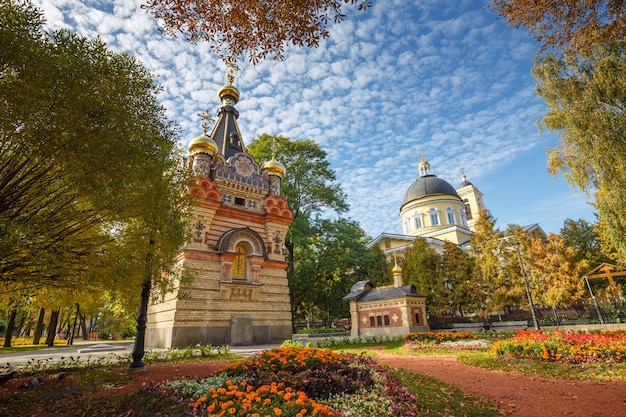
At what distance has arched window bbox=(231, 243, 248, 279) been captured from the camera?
59.5 ft

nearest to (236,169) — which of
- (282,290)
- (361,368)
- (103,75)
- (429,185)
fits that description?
(282,290)

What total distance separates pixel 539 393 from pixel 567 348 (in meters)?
4.20

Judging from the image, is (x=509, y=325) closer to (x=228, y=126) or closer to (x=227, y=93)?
(x=228, y=126)

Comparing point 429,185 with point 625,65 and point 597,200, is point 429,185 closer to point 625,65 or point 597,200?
point 597,200

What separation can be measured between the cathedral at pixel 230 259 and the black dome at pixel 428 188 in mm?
33998

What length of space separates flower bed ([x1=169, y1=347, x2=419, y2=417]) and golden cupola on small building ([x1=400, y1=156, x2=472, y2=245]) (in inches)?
1642

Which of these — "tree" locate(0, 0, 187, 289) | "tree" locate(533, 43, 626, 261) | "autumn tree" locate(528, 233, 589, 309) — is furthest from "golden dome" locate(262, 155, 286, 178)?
"autumn tree" locate(528, 233, 589, 309)

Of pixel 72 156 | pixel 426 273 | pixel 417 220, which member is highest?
pixel 417 220

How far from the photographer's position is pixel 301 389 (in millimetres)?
5504

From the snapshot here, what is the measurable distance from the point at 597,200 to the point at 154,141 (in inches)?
695

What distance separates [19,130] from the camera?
561 cm

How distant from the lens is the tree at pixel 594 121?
1278 cm

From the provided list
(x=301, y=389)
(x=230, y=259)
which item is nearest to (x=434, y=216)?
(x=230, y=259)

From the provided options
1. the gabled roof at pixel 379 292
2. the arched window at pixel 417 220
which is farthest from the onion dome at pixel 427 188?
the gabled roof at pixel 379 292
